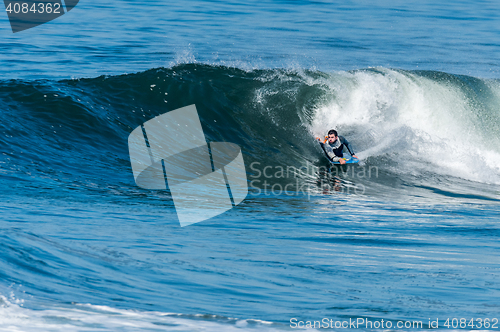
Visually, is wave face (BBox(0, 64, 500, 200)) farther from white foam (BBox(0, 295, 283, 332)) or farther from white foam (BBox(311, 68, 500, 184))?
white foam (BBox(0, 295, 283, 332))

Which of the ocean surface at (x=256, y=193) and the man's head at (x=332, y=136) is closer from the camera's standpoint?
the ocean surface at (x=256, y=193)

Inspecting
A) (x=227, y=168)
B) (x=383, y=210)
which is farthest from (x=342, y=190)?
(x=227, y=168)

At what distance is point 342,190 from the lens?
880cm

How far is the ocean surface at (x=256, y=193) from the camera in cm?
393

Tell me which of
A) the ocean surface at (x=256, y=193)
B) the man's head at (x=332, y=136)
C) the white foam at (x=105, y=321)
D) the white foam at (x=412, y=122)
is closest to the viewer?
the white foam at (x=105, y=321)

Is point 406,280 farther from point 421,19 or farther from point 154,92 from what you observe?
point 421,19

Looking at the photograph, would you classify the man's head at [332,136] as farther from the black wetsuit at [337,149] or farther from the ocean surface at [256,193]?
the ocean surface at [256,193]

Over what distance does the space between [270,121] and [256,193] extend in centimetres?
428

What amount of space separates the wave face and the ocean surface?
0.15 ft

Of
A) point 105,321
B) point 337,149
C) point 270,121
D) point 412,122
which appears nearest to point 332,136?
point 337,149

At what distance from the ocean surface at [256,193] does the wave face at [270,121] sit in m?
0.05

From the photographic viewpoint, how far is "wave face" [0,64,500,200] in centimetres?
905

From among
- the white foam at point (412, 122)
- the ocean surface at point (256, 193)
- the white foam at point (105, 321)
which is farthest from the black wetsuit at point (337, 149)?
the white foam at point (105, 321)

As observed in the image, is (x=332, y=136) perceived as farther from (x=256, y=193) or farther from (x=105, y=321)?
(x=105, y=321)
